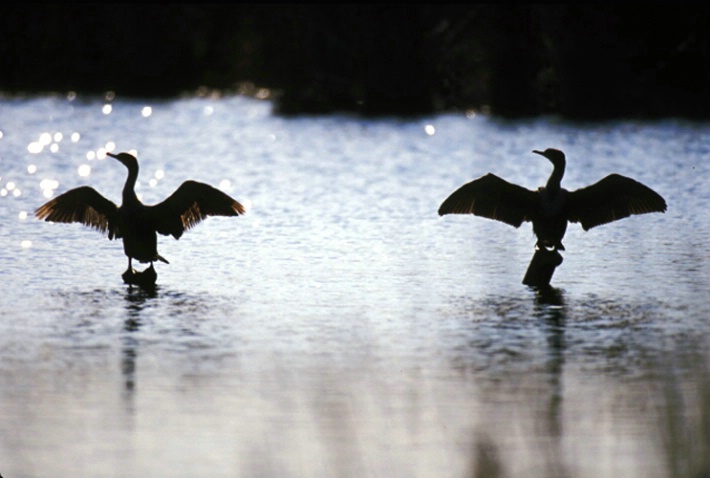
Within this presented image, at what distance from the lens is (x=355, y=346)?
10.2 m

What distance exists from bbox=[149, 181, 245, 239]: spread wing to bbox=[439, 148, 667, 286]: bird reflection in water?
1.84 m

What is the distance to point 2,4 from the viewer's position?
51281 mm

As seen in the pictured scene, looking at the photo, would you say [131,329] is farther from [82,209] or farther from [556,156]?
[556,156]

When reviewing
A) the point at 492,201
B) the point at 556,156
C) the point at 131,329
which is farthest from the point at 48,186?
the point at 131,329

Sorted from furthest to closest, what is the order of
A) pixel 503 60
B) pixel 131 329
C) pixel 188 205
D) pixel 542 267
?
pixel 503 60, pixel 188 205, pixel 542 267, pixel 131 329

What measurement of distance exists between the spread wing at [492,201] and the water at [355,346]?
587mm

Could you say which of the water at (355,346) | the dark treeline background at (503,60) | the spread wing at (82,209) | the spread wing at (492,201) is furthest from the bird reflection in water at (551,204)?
the dark treeline background at (503,60)

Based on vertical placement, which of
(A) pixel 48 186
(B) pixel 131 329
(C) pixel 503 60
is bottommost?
(B) pixel 131 329

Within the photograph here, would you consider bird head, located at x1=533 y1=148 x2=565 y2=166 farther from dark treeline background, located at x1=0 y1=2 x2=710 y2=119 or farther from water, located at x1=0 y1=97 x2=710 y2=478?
dark treeline background, located at x1=0 y1=2 x2=710 y2=119

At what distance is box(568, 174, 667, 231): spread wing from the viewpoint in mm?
12930

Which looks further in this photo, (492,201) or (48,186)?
(48,186)

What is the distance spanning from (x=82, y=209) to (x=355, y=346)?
12.4ft

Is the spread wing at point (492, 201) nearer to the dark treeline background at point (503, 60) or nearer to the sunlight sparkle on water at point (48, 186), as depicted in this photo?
the sunlight sparkle on water at point (48, 186)

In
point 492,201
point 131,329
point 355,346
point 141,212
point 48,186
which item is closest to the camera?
point 355,346
